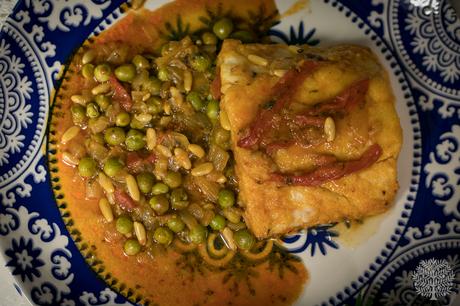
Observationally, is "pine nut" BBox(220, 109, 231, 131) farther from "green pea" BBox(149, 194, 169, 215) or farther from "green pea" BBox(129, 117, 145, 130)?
"green pea" BBox(149, 194, 169, 215)

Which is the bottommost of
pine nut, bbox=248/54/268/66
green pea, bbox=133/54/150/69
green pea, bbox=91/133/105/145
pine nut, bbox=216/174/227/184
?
pine nut, bbox=216/174/227/184

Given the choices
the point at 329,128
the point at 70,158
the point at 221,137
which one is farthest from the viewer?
the point at 70,158

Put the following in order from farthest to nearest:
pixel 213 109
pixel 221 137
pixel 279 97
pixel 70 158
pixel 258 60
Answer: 1. pixel 70 158
2. pixel 213 109
3. pixel 221 137
4. pixel 258 60
5. pixel 279 97

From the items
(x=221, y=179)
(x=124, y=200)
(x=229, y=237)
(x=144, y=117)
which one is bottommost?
(x=229, y=237)

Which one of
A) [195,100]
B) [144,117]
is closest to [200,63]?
[195,100]

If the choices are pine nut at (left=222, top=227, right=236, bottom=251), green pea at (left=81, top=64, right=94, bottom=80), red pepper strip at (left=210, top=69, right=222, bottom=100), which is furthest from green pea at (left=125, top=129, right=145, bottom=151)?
pine nut at (left=222, top=227, right=236, bottom=251)

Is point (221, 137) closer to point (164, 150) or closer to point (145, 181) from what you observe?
point (164, 150)

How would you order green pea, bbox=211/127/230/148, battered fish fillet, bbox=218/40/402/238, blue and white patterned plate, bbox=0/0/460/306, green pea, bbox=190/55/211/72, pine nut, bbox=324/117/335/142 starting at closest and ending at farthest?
pine nut, bbox=324/117/335/142 → battered fish fillet, bbox=218/40/402/238 → green pea, bbox=211/127/230/148 → green pea, bbox=190/55/211/72 → blue and white patterned plate, bbox=0/0/460/306
